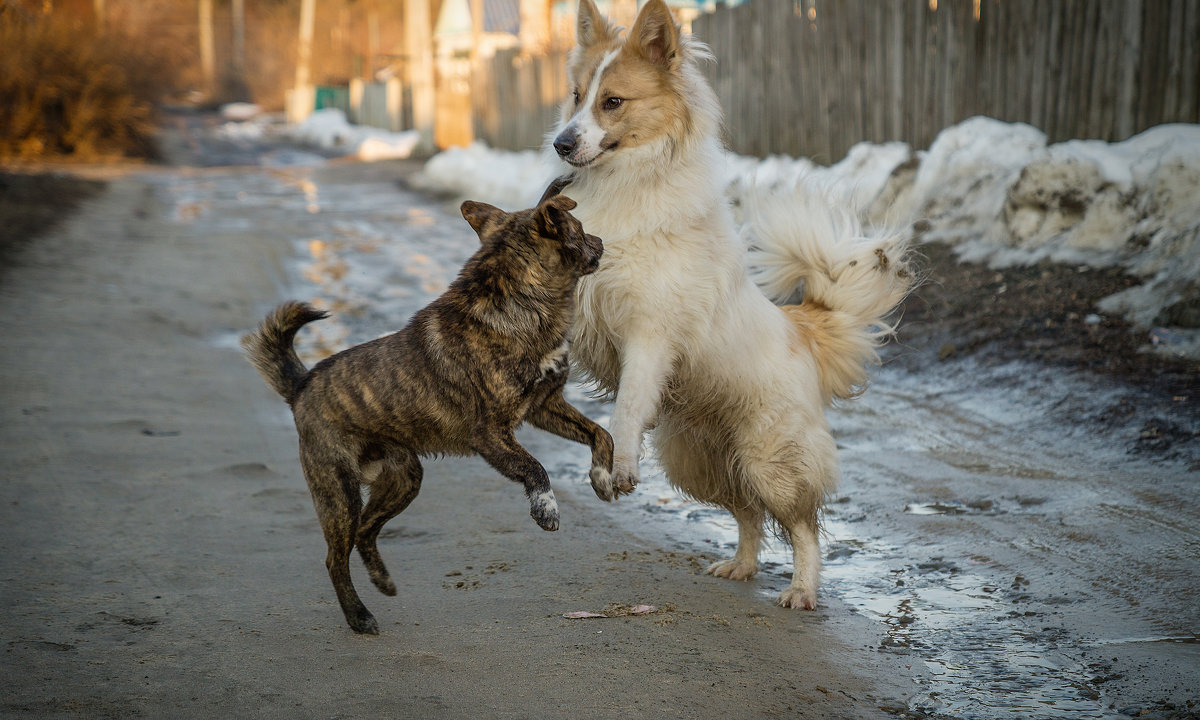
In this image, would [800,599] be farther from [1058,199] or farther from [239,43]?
[239,43]

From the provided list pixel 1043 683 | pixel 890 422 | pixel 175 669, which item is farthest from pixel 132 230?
pixel 1043 683

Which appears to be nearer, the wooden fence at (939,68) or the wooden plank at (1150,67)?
the wooden plank at (1150,67)

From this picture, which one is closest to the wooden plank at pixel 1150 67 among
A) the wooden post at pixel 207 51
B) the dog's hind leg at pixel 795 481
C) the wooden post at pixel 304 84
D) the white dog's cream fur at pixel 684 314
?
the white dog's cream fur at pixel 684 314

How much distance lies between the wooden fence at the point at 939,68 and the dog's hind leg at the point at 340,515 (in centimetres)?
721

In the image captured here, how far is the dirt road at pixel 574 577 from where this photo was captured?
3.29 metres

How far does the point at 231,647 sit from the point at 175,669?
0.23 metres

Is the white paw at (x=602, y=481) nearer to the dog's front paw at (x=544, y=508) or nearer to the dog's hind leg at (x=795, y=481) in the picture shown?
the dog's front paw at (x=544, y=508)

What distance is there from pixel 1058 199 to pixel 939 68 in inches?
118

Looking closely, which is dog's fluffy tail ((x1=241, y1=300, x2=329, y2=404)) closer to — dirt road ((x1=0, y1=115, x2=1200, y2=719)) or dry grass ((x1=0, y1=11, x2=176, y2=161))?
dirt road ((x1=0, y1=115, x2=1200, y2=719))

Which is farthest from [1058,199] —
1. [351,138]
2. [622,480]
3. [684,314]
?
[351,138]

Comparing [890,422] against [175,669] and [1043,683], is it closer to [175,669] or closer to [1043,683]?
[1043,683]

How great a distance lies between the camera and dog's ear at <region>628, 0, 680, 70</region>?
15.1ft

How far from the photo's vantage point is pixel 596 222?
4.64 m

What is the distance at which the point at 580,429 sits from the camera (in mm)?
4043
